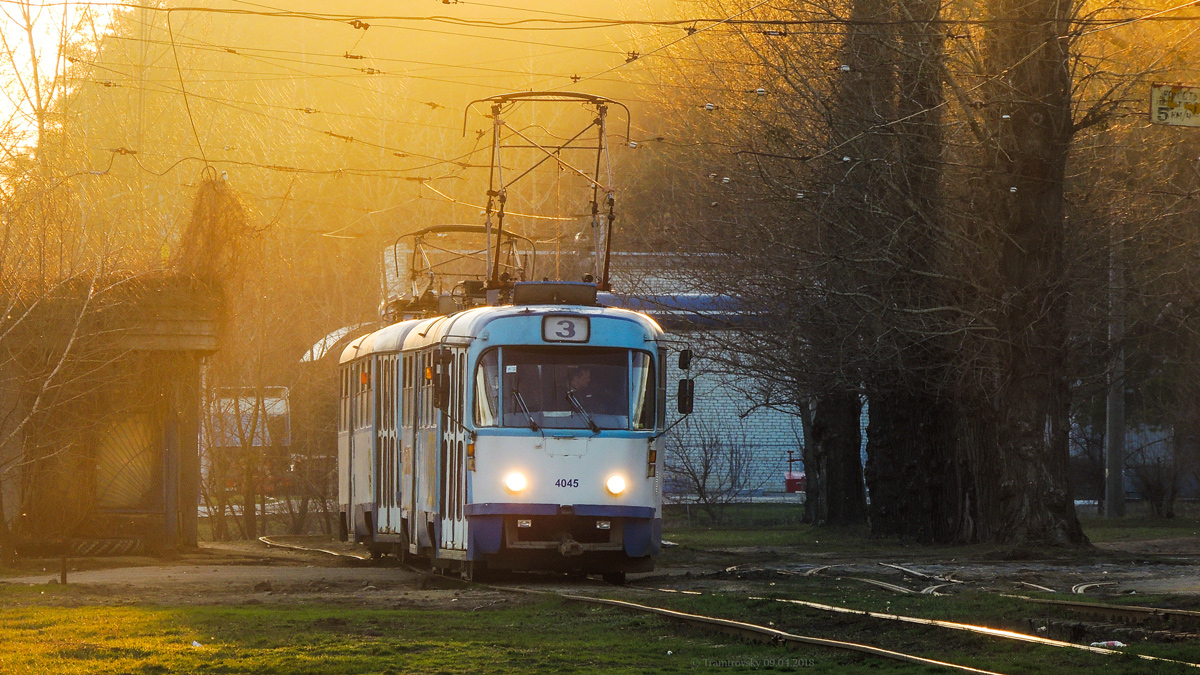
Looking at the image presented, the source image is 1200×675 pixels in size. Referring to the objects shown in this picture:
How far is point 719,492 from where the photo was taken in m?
37.6

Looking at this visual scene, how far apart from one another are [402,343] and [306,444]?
666 inches

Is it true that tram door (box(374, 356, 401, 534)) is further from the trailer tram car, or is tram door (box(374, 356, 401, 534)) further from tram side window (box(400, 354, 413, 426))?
the trailer tram car

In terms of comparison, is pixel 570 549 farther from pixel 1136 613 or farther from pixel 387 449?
pixel 1136 613

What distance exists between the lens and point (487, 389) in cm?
1695

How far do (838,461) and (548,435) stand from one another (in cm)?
1602

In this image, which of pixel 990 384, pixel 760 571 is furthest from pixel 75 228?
pixel 990 384

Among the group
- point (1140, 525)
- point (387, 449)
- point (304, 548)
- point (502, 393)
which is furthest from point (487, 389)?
point (1140, 525)

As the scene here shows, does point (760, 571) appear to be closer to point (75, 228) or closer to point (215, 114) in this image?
point (75, 228)

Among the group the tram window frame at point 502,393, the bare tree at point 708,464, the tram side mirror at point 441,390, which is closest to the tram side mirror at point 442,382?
Answer: the tram side mirror at point 441,390

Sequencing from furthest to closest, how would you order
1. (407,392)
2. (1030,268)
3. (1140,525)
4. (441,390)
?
(1140,525), (1030,268), (407,392), (441,390)

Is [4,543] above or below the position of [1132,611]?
above

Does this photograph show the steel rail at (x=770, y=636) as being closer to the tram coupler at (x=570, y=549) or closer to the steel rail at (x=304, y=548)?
the tram coupler at (x=570, y=549)

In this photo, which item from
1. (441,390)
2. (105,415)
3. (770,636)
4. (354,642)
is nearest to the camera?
(770,636)

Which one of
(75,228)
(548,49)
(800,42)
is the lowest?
(75,228)
